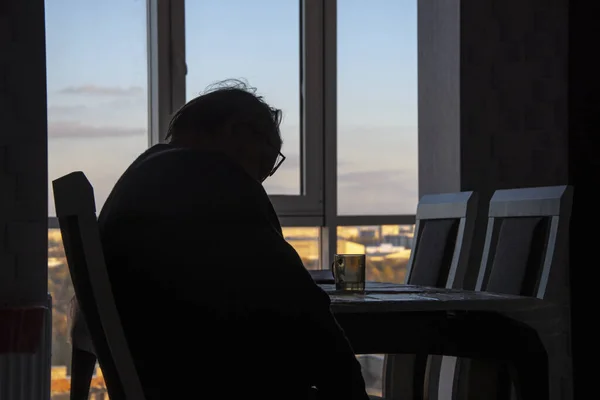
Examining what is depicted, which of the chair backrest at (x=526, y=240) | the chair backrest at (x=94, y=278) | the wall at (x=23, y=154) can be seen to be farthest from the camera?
the wall at (x=23, y=154)

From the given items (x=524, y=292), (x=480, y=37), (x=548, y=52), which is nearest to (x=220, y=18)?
(x=480, y=37)

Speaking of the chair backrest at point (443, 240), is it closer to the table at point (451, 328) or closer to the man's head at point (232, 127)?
the table at point (451, 328)

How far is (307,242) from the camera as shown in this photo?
3832 mm

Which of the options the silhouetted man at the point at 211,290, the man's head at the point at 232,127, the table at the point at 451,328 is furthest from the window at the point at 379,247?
the silhouetted man at the point at 211,290

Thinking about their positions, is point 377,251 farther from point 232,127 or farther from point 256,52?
point 232,127

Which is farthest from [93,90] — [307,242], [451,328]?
[451,328]

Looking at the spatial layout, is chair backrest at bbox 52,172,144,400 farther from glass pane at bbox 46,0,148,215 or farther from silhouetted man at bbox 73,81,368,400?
glass pane at bbox 46,0,148,215

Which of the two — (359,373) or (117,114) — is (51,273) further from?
(359,373)

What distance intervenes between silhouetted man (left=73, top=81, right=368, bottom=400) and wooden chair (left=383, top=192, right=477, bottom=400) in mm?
1466

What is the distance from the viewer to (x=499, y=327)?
198 centimetres

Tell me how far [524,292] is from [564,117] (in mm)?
1530

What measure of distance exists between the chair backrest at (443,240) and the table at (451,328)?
75 centimetres

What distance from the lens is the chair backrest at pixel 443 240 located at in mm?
2852

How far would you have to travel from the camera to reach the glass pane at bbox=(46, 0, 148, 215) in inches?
133
